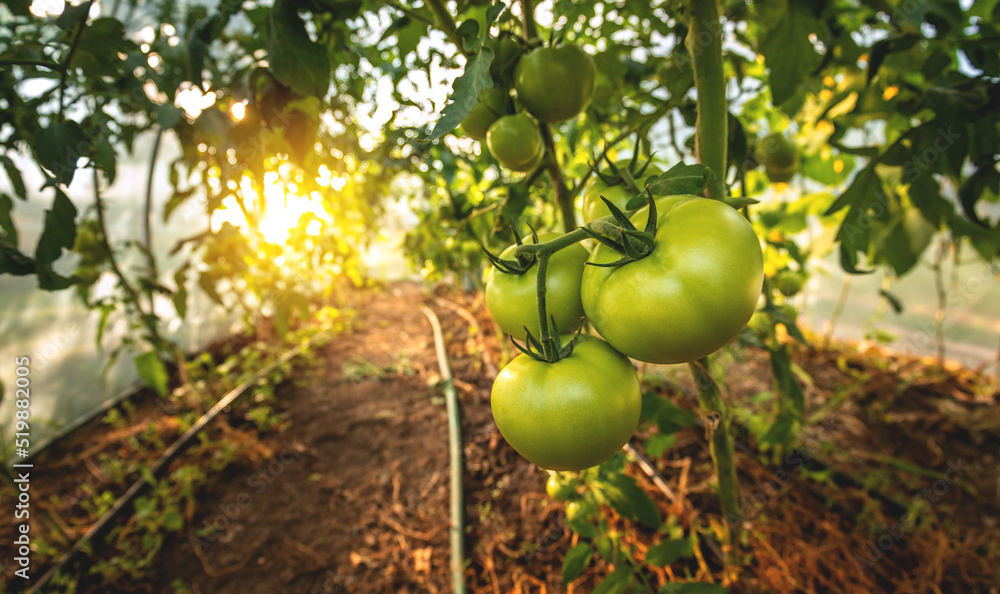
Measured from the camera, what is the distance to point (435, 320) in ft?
11.3

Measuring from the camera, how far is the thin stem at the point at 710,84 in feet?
1.60

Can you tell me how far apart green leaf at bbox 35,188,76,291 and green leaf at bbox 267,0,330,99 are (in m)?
0.43

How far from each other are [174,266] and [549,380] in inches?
152

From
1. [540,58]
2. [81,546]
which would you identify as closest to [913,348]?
[540,58]

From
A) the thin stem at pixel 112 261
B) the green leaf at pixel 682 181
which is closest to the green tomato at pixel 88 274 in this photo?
the thin stem at pixel 112 261

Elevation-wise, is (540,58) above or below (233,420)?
above

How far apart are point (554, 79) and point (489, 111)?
0.14 metres

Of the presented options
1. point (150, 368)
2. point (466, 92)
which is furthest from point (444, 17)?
point (150, 368)

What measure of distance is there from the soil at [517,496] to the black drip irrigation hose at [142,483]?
68mm

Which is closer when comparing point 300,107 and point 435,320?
point 300,107

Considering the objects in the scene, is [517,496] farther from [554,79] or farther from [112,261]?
[112,261]

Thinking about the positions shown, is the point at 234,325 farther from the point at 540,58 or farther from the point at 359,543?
the point at 540,58

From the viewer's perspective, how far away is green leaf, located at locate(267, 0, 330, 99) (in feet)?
1.88

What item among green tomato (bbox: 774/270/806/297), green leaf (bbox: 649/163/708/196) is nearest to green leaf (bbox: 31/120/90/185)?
green leaf (bbox: 649/163/708/196)
